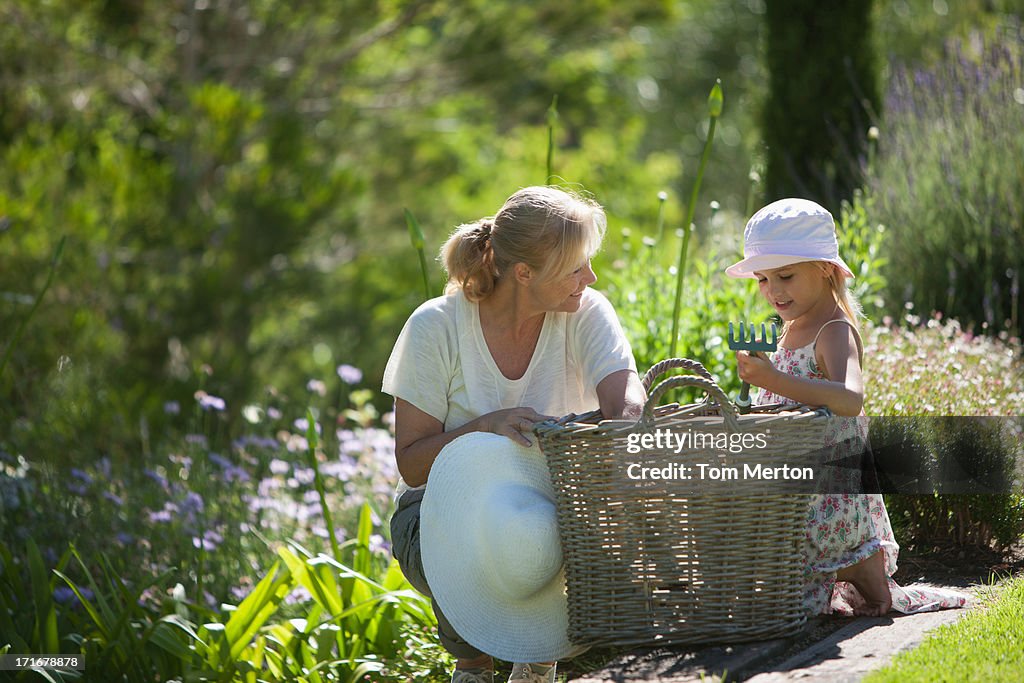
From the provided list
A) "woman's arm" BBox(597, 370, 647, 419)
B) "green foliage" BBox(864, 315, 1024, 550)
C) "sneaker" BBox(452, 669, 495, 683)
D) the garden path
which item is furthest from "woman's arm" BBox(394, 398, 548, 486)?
"green foliage" BBox(864, 315, 1024, 550)

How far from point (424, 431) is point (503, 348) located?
28 cm

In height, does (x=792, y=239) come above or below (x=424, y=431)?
above

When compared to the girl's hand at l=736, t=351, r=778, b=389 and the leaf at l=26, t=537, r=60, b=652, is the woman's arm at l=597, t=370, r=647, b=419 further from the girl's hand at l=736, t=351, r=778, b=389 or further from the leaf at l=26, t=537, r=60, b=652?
the leaf at l=26, t=537, r=60, b=652

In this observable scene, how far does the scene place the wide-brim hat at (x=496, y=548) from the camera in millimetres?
2230

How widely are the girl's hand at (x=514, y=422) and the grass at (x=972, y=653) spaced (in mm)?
844

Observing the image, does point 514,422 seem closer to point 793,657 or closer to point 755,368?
point 755,368

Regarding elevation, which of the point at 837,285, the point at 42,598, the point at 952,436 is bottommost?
the point at 42,598

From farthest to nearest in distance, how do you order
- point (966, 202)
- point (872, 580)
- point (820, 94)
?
point (820, 94) → point (966, 202) → point (872, 580)

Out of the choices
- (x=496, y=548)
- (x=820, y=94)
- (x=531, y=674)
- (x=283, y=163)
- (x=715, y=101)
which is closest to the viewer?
(x=496, y=548)

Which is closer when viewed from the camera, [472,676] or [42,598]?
[472,676]

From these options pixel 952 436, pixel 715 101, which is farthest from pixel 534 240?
pixel 952 436

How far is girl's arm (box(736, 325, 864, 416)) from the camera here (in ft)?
7.39

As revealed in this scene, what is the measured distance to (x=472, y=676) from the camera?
2434 millimetres

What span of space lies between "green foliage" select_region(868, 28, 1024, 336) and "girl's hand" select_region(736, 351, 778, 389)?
7.14ft
